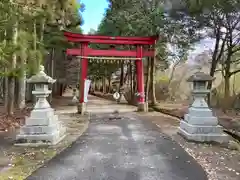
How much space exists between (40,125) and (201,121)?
3813mm

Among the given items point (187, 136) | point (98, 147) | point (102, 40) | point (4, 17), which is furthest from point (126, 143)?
point (102, 40)

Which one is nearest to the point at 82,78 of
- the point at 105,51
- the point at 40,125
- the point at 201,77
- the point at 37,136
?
the point at 105,51

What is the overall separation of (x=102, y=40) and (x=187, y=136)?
7927 mm

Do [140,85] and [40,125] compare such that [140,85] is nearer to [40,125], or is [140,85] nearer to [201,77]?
[201,77]

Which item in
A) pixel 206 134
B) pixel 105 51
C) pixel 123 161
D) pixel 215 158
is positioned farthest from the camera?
pixel 105 51

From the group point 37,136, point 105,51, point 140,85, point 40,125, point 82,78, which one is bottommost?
point 37,136

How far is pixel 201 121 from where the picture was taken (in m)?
6.41

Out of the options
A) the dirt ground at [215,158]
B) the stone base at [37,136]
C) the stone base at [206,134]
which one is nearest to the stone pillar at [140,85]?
the dirt ground at [215,158]

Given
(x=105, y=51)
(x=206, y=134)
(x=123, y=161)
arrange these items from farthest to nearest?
(x=105, y=51)
(x=206, y=134)
(x=123, y=161)

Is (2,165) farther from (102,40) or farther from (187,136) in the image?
(102,40)

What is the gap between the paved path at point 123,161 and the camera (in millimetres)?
3877

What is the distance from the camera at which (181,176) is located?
3.87 m

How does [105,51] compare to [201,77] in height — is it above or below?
above

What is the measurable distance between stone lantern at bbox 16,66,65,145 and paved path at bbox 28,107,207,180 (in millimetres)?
644
